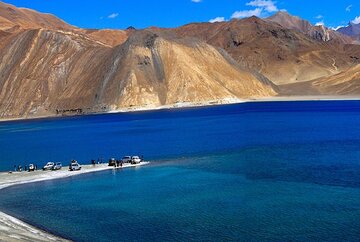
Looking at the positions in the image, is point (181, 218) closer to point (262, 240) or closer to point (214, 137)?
point (262, 240)

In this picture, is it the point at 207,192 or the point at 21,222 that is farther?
the point at 207,192

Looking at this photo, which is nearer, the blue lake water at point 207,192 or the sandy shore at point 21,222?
the sandy shore at point 21,222

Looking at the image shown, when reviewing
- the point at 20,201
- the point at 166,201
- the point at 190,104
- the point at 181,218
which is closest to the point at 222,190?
the point at 166,201

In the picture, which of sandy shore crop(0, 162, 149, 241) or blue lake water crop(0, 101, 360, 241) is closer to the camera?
sandy shore crop(0, 162, 149, 241)
